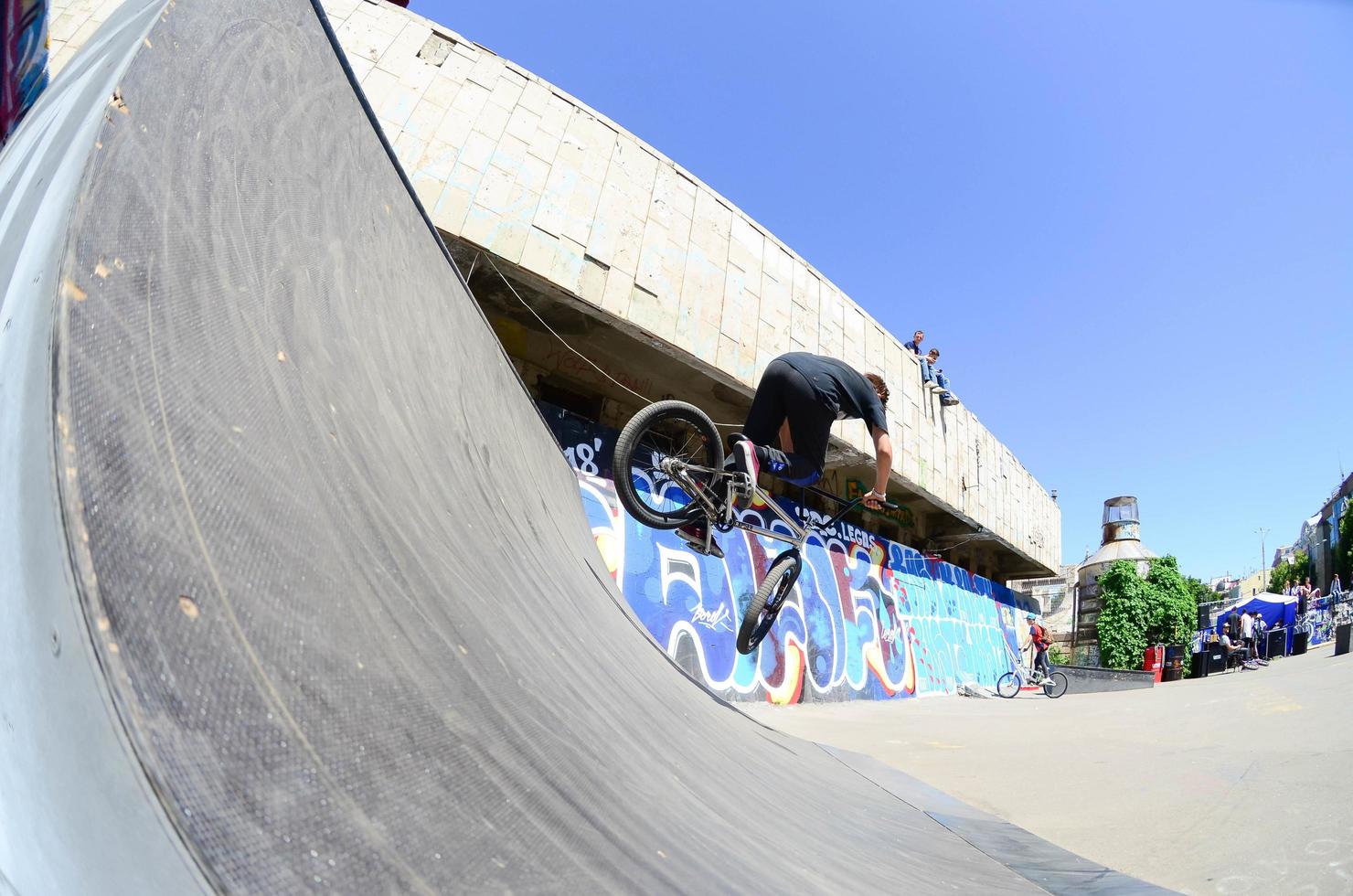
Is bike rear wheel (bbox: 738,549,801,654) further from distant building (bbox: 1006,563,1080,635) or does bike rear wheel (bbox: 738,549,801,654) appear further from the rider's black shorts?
distant building (bbox: 1006,563,1080,635)

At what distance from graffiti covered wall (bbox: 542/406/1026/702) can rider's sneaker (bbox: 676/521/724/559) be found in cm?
383

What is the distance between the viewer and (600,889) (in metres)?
0.73

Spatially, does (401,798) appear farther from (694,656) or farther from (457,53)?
(457,53)

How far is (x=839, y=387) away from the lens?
157 inches

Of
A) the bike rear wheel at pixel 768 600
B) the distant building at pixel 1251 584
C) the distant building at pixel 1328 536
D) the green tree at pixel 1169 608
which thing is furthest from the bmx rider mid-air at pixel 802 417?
the distant building at pixel 1251 584

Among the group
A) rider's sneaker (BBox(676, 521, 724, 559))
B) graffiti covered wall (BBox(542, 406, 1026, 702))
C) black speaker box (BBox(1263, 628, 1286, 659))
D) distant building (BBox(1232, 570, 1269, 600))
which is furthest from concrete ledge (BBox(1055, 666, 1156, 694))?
distant building (BBox(1232, 570, 1269, 600))

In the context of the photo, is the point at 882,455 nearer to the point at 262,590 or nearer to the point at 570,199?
the point at 262,590

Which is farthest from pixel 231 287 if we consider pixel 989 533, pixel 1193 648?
pixel 1193 648

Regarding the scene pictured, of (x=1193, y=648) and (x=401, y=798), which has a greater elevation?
(x=401, y=798)

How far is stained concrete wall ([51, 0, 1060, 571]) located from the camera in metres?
7.70

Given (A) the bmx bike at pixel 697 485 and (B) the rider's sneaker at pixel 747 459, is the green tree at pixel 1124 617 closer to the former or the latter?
(A) the bmx bike at pixel 697 485

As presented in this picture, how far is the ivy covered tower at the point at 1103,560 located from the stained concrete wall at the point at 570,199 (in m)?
22.6

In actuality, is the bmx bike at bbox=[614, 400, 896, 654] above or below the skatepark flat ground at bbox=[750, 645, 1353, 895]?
above

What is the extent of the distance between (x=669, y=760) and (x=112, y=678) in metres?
1.20
